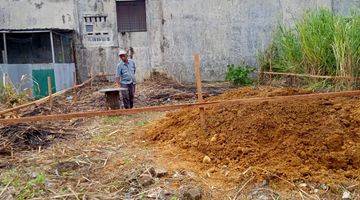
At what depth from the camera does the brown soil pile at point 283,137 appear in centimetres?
439

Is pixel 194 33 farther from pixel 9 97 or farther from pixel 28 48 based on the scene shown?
pixel 9 97

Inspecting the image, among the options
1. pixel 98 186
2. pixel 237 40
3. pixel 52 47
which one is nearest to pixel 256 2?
pixel 237 40

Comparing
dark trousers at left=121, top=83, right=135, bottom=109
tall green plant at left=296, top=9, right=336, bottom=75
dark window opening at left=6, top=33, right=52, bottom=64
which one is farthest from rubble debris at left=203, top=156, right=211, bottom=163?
dark window opening at left=6, top=33, right=52, bottom=64

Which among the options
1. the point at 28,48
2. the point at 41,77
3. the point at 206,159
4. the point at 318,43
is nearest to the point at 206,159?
the point at 206,159

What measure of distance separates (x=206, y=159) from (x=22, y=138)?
2.91 meters

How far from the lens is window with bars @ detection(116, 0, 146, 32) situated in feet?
51.9

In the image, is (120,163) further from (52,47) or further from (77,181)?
(52,47)

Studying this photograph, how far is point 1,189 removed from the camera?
4.28m

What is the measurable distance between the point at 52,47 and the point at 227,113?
10.3 metres

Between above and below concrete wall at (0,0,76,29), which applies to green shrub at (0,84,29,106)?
below

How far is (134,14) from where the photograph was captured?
52.2ft

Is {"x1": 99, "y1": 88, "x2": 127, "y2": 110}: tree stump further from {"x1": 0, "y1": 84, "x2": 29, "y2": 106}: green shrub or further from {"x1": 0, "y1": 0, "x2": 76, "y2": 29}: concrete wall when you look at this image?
{"x1": 0, "y1": 0, "x2": 76, "y2": 29}: concrete wall

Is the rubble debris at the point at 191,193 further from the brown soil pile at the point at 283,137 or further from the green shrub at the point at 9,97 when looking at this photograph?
the green shrub at the point at 9,97

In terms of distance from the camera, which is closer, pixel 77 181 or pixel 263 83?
pixel 77 181
